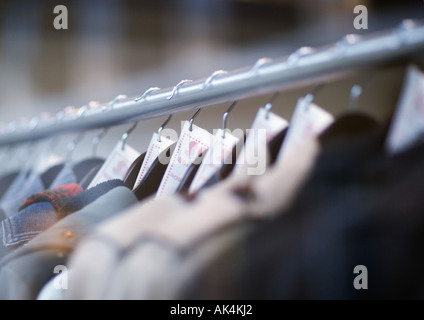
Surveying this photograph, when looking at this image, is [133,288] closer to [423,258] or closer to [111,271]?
[111,271]

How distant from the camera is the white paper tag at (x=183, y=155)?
61 cm

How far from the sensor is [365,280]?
0.41 metres

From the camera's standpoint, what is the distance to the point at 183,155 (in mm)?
620

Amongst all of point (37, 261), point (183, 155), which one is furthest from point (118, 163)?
point (37, 261)

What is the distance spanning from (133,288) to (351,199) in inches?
7.0

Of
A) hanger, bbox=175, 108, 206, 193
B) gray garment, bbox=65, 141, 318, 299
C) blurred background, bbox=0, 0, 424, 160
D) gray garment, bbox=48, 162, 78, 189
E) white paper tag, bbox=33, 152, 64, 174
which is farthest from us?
blurred background, bbox=0, 0, 424, 160

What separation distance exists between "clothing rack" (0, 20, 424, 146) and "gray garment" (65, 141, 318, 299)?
0.08 meters

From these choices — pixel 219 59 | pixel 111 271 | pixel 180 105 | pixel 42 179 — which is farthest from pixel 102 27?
pixel 111 271

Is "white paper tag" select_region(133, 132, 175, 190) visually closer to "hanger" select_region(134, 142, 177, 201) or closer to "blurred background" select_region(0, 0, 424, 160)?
"hanger" select_region(134, 142, 177, 201)

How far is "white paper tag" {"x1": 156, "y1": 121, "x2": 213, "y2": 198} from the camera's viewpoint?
605mm

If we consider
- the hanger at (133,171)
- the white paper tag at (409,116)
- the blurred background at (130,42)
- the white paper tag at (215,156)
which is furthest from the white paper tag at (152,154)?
the blurred background at (130,42)

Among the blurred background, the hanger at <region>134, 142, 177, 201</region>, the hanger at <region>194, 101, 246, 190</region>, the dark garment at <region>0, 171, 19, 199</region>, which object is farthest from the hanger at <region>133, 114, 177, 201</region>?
the blurred background

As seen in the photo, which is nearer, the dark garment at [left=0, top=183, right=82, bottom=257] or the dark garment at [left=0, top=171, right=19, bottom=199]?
the dark garment at [left=0, top=183, right=82, bottom=257]
